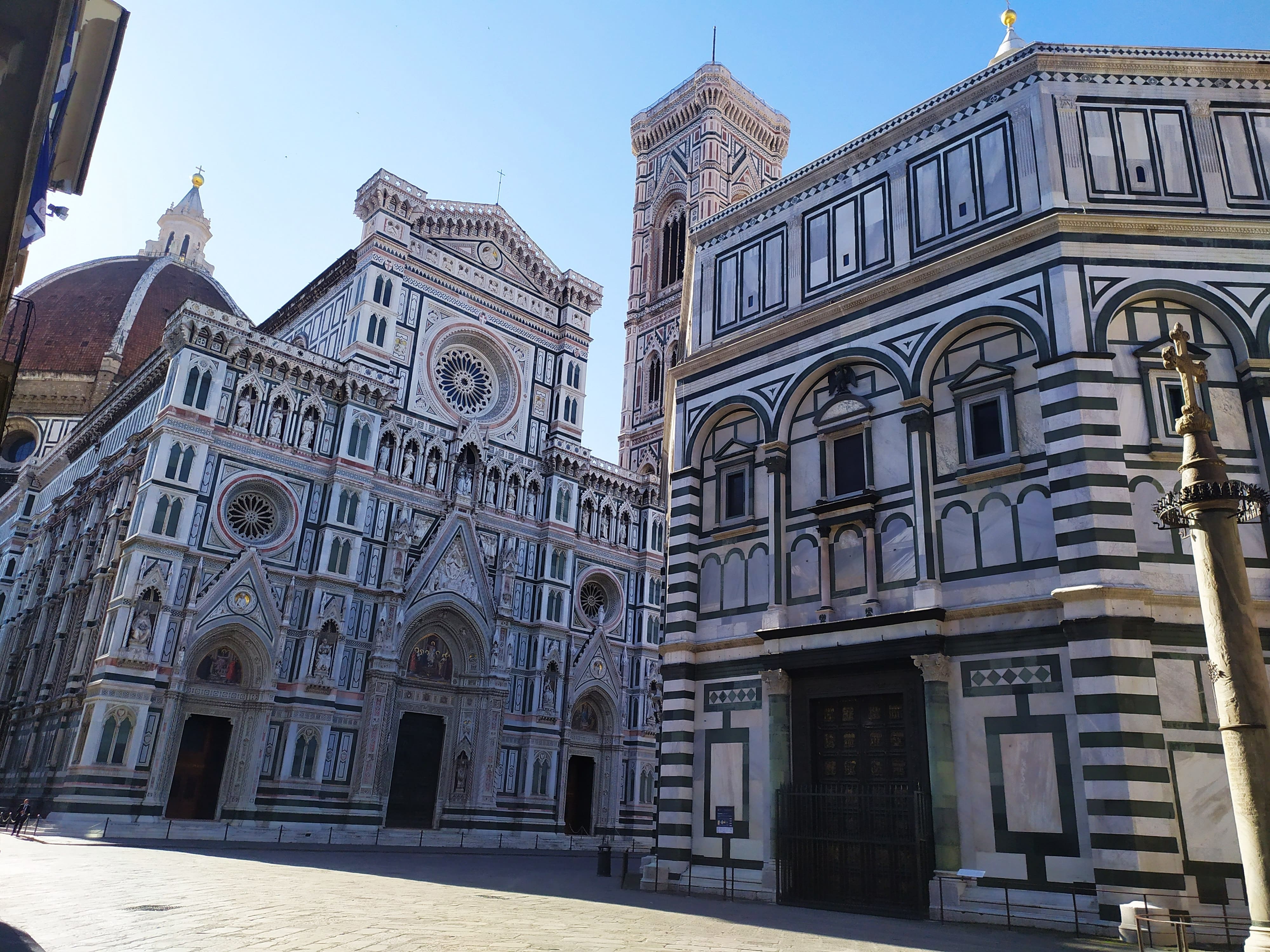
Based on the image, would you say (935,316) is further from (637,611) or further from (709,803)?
(637,611)

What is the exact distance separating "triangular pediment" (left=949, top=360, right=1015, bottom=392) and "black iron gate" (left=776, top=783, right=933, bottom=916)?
271 inches

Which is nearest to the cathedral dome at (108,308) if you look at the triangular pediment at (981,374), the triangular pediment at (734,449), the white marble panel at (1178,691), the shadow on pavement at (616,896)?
the shadow on pavement at (616,896)

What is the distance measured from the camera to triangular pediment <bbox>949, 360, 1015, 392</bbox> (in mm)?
15391

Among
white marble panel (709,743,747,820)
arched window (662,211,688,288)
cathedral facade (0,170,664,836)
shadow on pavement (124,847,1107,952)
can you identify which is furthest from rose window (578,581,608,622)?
white marble panel (709,743,747,820)

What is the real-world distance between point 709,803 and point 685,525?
18.6 ft

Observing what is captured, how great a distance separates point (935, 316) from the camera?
1661 centimetres

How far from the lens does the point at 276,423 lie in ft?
107

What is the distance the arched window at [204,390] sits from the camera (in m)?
30.7

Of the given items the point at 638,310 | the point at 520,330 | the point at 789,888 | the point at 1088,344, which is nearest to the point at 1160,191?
the point at 1088,344

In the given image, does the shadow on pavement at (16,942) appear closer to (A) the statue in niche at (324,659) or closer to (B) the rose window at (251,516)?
(A) the statue in niche at (324,659)

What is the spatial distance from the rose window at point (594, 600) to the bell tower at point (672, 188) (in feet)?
38.2

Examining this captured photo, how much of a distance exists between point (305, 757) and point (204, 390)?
1287 cm

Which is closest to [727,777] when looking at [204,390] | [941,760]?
[941,760]

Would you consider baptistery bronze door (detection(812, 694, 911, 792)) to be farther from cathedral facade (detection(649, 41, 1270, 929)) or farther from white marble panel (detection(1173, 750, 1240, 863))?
white marble panel (detection(1173, 750, 1240, 863))
